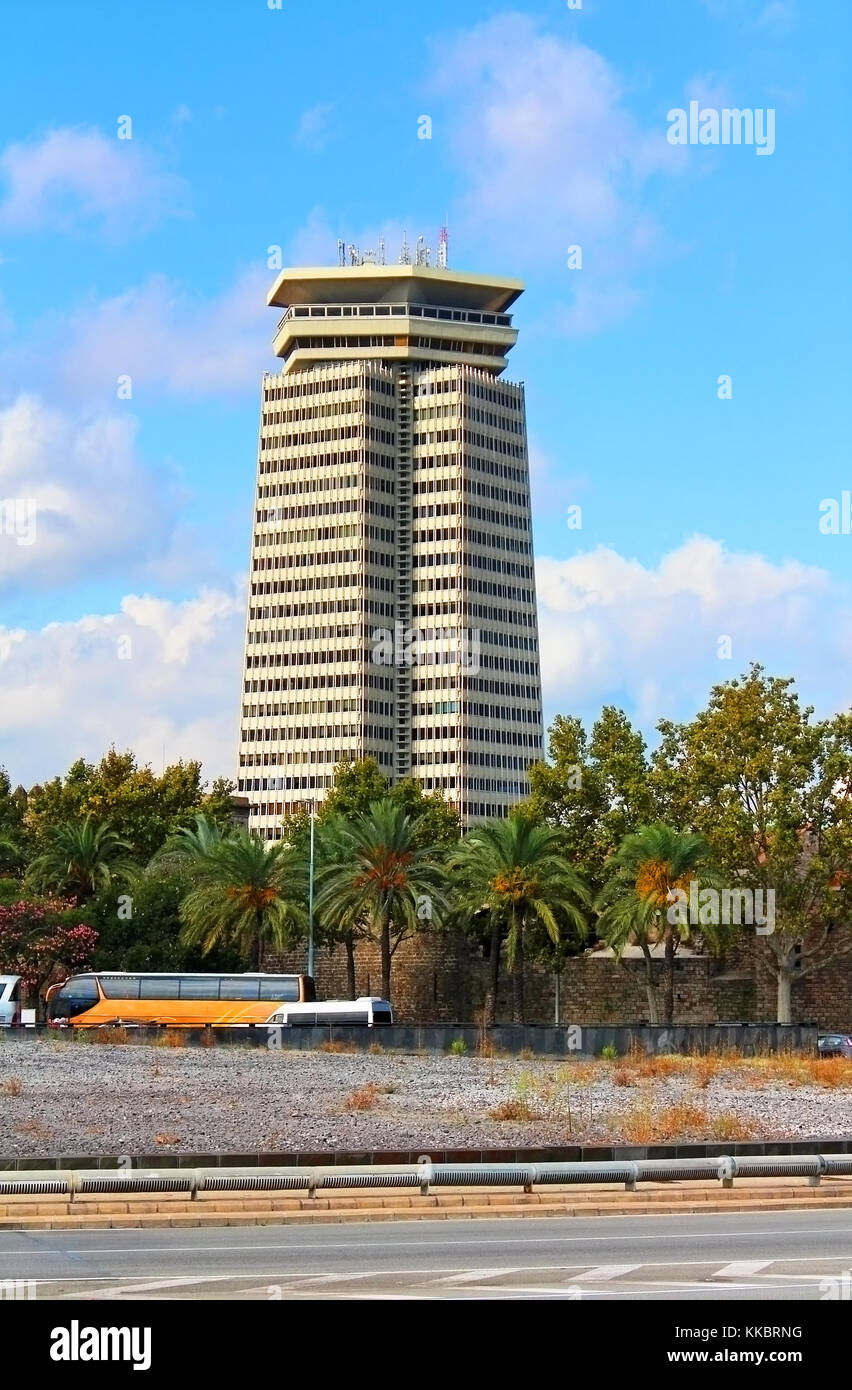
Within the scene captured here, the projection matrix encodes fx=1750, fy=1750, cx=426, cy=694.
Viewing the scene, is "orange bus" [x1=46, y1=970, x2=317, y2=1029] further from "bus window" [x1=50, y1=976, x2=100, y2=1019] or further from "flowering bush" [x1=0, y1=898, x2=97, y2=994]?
"flowering bush" [x1=0, y1=898, x2=97, y2=994]

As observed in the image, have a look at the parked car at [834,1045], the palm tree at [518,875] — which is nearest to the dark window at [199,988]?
the palm tree at [518,875]

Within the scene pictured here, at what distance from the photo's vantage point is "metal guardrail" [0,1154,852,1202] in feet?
70.5

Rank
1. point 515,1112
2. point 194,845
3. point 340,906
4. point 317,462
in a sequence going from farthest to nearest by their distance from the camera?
point 317,462 < point 194,845 < point 340,906 < point 515,1112

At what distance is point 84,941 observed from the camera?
236ft

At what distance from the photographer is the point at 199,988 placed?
6481 centimetres

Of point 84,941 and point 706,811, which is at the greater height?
point 706,811

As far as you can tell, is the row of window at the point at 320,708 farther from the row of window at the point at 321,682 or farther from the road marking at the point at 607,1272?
the road marking at the point at 607,1272

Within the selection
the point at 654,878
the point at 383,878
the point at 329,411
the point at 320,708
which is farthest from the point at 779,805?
the point at 329,411

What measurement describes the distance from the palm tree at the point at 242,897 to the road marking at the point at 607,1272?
53.3 meters

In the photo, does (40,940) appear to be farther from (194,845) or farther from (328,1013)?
(328,1013)

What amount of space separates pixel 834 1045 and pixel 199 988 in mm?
22990
